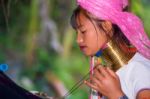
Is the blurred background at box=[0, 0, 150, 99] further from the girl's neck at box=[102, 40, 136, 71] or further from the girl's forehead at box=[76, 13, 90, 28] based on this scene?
the girl's neck at box=[102, 40, 136, 71]

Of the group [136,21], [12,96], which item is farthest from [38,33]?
[12,96]

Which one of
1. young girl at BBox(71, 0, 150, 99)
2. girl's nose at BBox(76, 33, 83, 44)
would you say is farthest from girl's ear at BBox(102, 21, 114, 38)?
girl's nose at BBox(76, 33, 83, 44)

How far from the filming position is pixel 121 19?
228 cm

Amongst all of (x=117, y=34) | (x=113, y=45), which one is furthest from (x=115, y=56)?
(x=117, y=34)

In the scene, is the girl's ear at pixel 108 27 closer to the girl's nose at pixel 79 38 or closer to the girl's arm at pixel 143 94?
the girl's nose at pixel 79 38

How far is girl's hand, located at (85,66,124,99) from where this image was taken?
2.11 metres

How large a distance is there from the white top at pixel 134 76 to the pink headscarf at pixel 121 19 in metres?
0.09

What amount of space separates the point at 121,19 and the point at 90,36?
18 centimetres

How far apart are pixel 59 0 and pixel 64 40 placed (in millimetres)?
413

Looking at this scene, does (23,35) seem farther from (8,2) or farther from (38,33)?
(8,2)

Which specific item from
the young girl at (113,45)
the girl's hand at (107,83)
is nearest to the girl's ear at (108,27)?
the young girl at (113,45)

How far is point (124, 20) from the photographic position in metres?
2.29

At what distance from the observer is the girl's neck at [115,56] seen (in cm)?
218

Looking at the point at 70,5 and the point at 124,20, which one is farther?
the point at 70,5
